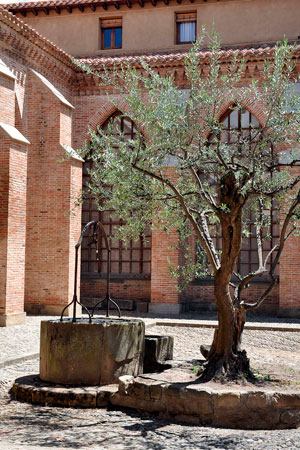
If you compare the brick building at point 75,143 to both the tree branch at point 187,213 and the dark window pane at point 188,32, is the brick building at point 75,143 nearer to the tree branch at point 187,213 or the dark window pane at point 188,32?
the dark window pane at point 188,32

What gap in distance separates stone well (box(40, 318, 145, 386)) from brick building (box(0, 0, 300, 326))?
224 inches

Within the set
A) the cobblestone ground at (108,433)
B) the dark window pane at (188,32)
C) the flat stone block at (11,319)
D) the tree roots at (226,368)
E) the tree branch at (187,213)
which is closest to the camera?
the cobblestone ground at (108,433)

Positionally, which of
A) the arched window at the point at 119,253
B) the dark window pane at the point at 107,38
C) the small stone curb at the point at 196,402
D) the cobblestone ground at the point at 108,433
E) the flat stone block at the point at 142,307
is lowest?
the cobblestone ground at the point at 108,433

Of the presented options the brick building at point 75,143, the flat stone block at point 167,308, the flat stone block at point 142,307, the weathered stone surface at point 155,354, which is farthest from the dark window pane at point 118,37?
the weathered stone surface at point 155,354

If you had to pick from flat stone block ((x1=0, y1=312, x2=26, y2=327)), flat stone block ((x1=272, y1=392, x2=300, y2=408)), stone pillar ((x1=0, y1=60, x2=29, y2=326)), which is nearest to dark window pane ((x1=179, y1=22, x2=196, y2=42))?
stone pillar ((x1=0, y1=60, x2=29, y2=326))

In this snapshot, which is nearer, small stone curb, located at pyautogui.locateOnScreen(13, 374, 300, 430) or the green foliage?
small stone curb, located at pyautogui.locateOnScreen(13, 374, 300, 430)

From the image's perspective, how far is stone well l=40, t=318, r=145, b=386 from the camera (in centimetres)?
728

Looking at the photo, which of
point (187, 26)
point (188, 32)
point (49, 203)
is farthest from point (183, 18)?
point (49, 203)

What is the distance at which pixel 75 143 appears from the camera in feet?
57.1

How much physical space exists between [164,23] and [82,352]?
14.5m

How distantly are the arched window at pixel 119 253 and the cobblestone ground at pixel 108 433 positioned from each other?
9.99 metres

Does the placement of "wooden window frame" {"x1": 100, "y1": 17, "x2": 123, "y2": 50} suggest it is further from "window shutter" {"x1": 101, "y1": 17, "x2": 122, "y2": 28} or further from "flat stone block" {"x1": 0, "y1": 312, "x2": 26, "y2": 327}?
"flat stone block" {"x1": 0, "y1": 312, "x2": 26, "y2": 327}

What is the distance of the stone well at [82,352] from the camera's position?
23.9 ft

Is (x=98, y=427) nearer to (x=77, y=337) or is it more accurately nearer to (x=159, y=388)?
(x=159, y=388)
